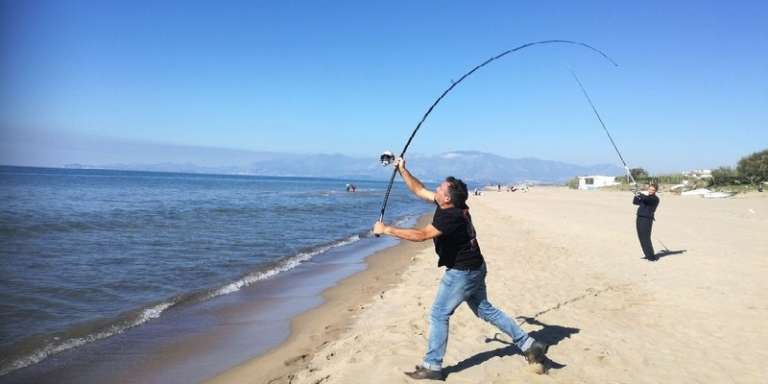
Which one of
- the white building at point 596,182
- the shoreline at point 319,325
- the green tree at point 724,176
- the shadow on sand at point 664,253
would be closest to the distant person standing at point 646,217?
the shadow on sand at point 664,253

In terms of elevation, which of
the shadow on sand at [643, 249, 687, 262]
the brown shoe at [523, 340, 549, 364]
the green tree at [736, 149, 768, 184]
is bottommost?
the shadow on sand at [643, 249, 687, 262]

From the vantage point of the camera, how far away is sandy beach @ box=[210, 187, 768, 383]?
5.11 meters

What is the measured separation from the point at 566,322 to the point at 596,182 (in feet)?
261

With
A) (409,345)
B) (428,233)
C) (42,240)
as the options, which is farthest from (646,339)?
(42,240)

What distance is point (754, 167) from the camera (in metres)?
44.7

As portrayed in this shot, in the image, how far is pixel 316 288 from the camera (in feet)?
32.9

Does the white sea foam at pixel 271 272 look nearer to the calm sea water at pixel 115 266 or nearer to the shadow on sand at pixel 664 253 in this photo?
the calm sea water at pixel 115 266

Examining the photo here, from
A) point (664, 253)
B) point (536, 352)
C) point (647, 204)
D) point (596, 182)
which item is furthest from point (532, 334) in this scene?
point (596, 182)

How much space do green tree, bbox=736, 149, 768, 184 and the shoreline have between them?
1710 inches

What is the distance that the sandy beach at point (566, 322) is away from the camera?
16.8 feet

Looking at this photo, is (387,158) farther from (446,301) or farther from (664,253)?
(664,253)

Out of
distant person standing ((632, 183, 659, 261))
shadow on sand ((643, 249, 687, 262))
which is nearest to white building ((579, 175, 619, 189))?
shadow on sand ((643, 249, 687, 262))

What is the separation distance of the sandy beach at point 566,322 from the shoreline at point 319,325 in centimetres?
3

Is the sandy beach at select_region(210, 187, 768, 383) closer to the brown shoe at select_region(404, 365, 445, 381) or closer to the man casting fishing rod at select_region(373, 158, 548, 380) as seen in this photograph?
the brown shoe at select_region(404, 365, 445, 381)
